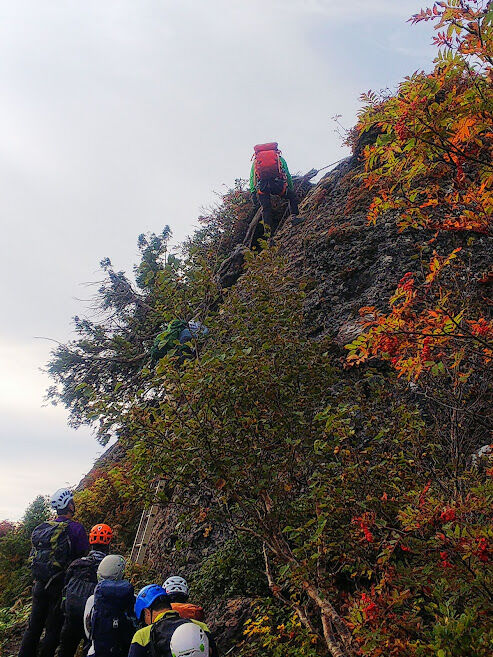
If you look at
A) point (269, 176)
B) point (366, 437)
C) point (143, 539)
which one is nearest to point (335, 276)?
point (366, 437)

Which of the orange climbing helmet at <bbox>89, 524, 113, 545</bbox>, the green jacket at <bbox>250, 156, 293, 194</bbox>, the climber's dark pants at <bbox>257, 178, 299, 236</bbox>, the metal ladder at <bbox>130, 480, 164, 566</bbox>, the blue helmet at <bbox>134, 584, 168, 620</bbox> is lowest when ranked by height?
the metal ladder at <bbox>130, 480, 164, 566</bbox>

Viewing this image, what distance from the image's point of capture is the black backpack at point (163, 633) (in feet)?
11.1

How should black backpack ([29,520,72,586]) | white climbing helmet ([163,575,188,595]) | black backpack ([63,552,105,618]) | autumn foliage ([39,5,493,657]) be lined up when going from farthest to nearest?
black backpack ([29,520,72,586]) → black backpack ([63,552,105,618]) → white climbing helmet ([163,575,188,595]) → autumn foliage ([39,5,493,657])

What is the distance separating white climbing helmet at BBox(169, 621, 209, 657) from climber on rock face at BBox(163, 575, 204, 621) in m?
0.83

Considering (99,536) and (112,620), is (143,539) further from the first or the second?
(112,620)

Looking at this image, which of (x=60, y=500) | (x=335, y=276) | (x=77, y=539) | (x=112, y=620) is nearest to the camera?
(x=112, y=620)

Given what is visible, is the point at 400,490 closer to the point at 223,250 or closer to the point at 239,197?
the point at 223,250

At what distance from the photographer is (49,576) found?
5.41 metres

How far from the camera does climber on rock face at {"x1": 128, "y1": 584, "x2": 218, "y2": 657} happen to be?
322 centimetres

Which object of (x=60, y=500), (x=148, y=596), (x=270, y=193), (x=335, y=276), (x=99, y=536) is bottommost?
(x=148, y=596)

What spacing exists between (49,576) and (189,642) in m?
3.01

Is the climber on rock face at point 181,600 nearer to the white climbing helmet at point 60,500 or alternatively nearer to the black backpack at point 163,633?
the black backpack at point 163,633

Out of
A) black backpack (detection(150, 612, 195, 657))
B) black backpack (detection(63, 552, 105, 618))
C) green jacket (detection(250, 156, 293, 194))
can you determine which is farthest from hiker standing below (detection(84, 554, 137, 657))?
green jacket (detection(250, 156, 293, 194))

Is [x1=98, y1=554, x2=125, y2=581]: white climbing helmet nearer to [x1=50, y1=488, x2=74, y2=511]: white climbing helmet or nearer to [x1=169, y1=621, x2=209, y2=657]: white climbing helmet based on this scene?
[x1=169, y1=621, x2=209, y2=657]: white climbing helmet
